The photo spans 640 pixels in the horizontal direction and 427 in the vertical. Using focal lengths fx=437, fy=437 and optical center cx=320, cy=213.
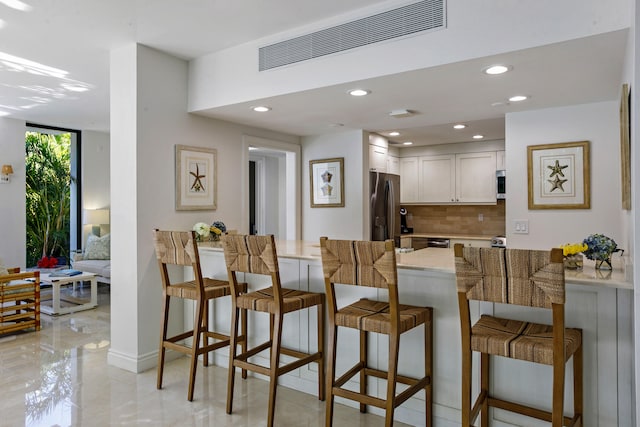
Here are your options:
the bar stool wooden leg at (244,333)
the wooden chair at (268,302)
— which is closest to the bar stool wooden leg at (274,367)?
the wooden chair at (268,302)

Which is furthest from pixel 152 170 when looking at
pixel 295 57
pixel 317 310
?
pixel 317 310

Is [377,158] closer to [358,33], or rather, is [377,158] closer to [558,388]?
[358,33]

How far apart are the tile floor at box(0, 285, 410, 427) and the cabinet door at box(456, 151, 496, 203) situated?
4355mm

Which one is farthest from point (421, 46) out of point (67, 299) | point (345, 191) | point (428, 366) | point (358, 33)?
point (67, 299)

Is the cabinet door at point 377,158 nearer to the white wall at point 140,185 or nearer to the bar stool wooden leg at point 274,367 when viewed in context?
the white wall at point 140,185

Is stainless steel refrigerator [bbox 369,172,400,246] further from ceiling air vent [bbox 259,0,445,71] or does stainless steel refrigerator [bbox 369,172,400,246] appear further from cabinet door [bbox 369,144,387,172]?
ceiling air vent [bbox 259,0,445,71]

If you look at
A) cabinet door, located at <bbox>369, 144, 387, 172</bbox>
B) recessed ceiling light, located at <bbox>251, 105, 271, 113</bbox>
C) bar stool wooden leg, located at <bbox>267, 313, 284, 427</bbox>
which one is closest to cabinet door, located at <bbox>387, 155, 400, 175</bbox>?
cabinet door, located at <bbox>369, 144, 387, 172</bbox>

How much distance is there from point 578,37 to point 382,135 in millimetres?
3433

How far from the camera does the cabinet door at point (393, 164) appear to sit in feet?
21.1

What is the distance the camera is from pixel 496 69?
274 cm

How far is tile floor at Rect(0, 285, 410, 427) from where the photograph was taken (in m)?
2.66

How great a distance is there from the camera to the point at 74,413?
8.95 ft

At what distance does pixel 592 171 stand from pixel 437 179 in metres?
3.04

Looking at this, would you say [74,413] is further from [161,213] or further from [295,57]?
[295,57]
